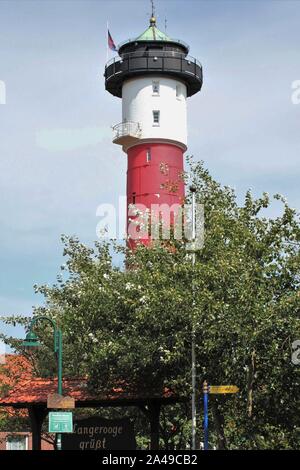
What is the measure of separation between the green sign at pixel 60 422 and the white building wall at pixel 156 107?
122ft

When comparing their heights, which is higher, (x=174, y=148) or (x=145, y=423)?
(x=174, y=148)

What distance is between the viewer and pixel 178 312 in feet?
102

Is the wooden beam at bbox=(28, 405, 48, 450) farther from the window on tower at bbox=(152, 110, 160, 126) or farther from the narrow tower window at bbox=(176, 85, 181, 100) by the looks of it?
the narrow tower window at bbox=(176, 85, 181, 100)

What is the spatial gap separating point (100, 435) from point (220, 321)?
5.99 meters

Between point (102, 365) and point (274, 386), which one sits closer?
point (274, 386)

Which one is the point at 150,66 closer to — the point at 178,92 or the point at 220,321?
the point at 178,92

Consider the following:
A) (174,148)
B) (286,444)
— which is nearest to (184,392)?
(286,444)

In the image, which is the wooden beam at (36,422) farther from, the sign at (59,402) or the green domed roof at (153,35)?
the green domed roof at (153,35)

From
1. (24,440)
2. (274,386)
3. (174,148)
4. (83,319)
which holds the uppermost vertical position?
(174,148)

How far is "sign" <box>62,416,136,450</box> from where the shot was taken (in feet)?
107

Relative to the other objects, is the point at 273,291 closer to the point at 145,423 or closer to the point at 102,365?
the point at 102,365

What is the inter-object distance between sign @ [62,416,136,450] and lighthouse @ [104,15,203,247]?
103 feet

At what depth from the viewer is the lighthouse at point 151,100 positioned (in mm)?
64562

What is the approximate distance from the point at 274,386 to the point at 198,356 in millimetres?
2618
